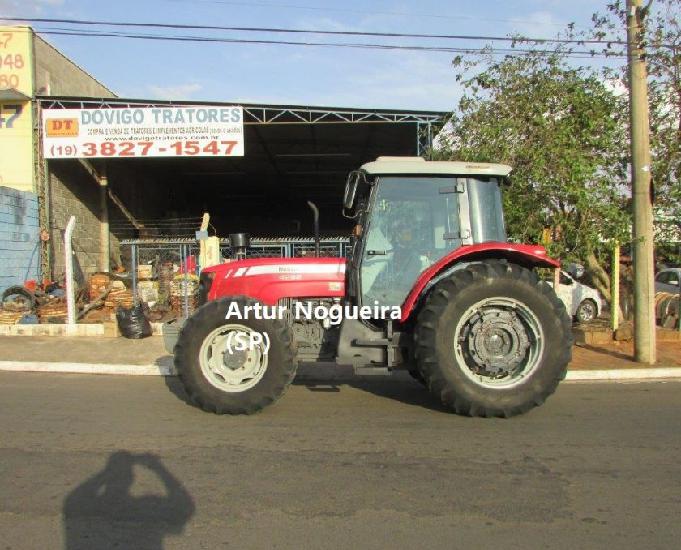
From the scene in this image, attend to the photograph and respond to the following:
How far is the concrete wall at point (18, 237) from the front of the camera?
13766 mm

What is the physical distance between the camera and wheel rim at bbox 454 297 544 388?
5.25 metres

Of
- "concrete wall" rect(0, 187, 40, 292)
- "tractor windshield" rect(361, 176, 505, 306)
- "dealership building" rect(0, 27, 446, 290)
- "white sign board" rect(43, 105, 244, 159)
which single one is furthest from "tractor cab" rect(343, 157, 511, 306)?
"concrete wall" rect(0, 187, 40, 292)

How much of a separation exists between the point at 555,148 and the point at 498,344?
478 centimetres

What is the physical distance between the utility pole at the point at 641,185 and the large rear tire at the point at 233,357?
5.59 metres

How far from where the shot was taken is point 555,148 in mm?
8852

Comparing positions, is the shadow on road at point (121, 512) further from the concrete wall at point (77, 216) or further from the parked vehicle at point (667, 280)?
the parked vehicle at point (667, 280)

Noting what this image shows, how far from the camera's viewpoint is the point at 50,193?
15.6 meters

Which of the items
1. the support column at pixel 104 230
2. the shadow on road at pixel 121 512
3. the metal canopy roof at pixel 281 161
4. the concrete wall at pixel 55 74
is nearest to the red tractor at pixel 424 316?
the shadow on road at pixel 121 512

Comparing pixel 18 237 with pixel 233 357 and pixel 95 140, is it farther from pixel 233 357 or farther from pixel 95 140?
pixel 233 357

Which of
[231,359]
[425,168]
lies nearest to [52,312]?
[231,359]

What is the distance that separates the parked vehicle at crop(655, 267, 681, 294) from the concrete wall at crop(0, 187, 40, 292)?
16.9 meters

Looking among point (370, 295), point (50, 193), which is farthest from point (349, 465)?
point (50, 193)

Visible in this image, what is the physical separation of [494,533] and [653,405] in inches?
148

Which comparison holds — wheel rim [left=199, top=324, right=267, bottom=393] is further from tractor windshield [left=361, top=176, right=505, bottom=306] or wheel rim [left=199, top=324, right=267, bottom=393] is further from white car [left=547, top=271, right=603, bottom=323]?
white car [left=547, top=271, right=603, bottom=323]
